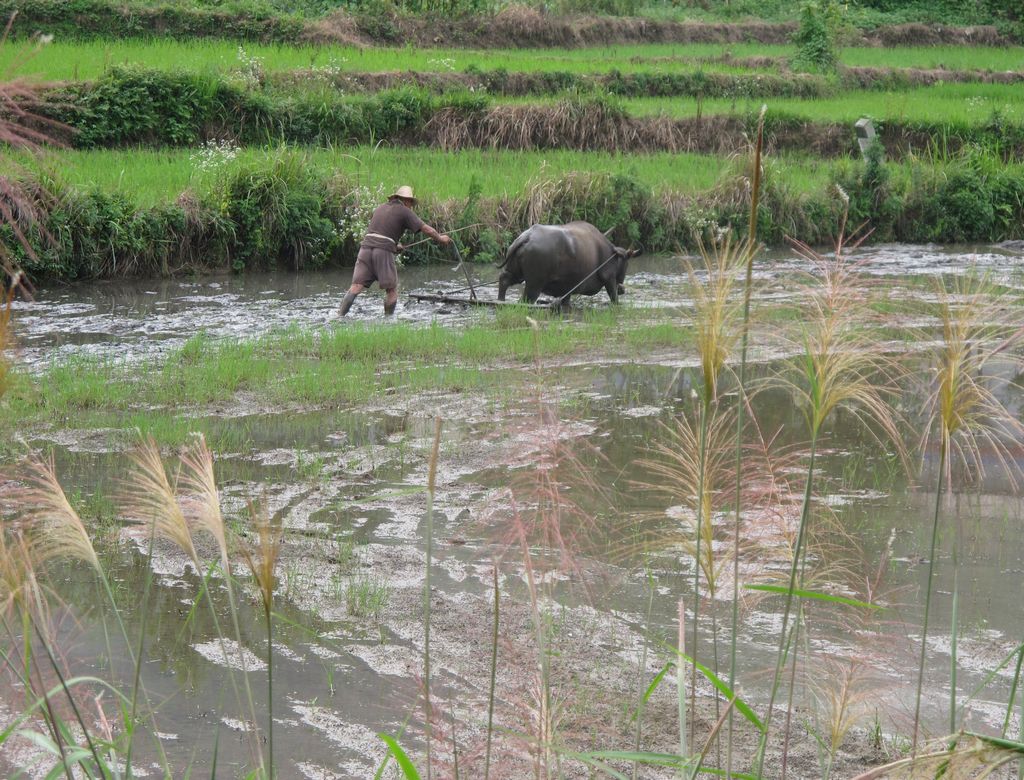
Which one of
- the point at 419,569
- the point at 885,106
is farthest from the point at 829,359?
the point at 885,106

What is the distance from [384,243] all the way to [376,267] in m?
0.25

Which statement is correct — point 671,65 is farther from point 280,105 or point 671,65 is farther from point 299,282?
point 299,282

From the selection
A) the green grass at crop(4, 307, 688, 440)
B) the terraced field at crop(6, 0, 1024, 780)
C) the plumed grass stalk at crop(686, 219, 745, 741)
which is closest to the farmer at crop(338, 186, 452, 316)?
the terraced field at crop(6, 0, 1024, 780)

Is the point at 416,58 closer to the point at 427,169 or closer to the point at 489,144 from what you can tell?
the point at 489,144

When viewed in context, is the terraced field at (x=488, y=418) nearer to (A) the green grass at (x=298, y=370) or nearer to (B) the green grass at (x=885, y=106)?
(A) the green grass at (x=298, y=370)

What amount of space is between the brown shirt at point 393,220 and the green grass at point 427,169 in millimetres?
3176

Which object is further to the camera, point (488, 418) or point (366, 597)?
point (488, 418)

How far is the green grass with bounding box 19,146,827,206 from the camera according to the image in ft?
46.8

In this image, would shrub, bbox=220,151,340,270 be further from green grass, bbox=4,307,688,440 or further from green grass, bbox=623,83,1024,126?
green grass, bbox=623,83,1024,126

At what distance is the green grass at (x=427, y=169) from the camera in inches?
562

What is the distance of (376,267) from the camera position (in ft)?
39.1

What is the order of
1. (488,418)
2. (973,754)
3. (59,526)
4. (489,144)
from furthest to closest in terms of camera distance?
(489,144), (488,418), (59,526), (973,754)

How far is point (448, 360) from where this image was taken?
9930mm

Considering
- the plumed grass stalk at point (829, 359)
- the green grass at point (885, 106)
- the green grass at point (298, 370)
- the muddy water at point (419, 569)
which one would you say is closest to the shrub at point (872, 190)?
the green grass at point (885, 106)
